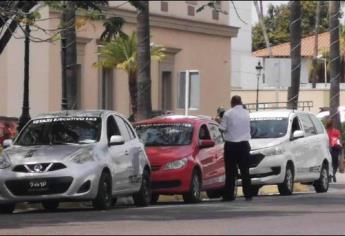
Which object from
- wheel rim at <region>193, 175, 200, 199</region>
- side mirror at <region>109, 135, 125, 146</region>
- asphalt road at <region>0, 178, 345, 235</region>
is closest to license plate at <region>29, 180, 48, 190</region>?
asphalt road at <region>0, 178, 345, 235</region>

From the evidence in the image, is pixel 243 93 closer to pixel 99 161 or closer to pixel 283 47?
pixel 283 47

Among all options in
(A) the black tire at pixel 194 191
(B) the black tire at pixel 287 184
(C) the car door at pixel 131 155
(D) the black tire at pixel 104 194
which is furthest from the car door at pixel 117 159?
(B) the black tire at pixel 287 184

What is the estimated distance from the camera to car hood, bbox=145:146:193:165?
20000 mm

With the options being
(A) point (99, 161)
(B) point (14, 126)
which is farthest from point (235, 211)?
(B) point (14, 126)

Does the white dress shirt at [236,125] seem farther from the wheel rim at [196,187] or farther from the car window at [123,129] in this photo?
the car window at [123,129]

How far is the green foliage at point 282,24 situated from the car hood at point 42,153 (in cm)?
6215

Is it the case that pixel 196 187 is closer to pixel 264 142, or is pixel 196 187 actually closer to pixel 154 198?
pixel 154 198

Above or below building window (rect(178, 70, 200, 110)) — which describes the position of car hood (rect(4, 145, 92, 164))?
below

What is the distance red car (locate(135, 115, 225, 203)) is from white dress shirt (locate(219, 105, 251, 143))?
868mm

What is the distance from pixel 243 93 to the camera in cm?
5916

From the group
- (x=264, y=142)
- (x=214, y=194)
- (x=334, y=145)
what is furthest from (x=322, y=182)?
(x=334, y=145)

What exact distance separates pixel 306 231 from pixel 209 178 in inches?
309

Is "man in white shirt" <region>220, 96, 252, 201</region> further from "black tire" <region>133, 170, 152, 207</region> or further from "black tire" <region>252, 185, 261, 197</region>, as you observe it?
"black tire" <region>252, 185, 261, 197</region>

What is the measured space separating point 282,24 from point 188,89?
5432cm
